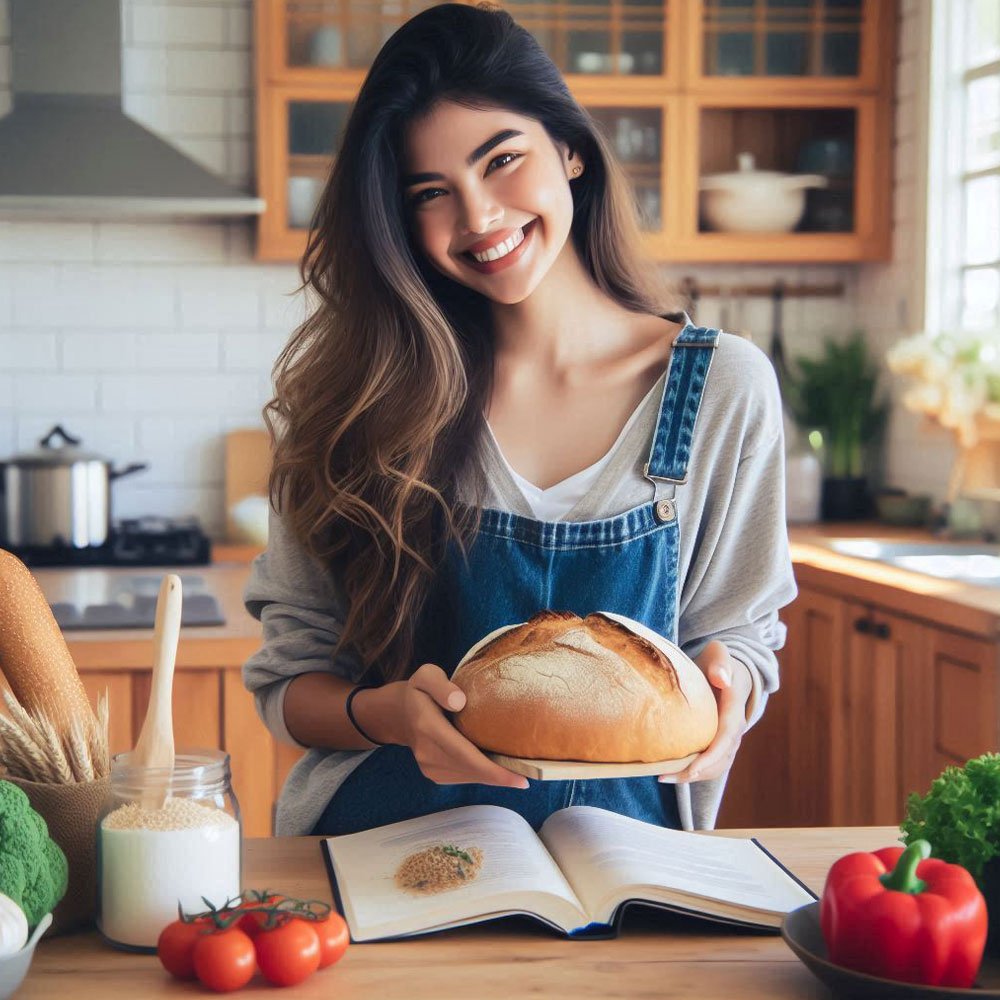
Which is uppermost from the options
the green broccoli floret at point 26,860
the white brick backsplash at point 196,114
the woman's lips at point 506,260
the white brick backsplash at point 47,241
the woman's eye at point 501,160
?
the white brick backsplash at point 196,114

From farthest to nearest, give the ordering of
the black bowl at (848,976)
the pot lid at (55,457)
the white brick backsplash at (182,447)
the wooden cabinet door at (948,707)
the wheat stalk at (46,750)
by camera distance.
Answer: the white brick backsplash at (182,447) < the pot lid at (55,457) < the wooden cabinet door at (948,707) < the wheat stalk at (46,750) < the black bowl at (848,976)

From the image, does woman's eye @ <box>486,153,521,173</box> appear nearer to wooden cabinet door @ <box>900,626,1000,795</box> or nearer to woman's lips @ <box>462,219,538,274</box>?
woman's lips @ <box>462,219,538,274</box>

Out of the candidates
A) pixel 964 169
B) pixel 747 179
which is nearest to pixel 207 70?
pixel 747 179

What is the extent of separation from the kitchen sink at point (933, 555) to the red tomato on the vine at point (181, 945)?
2.30 meters

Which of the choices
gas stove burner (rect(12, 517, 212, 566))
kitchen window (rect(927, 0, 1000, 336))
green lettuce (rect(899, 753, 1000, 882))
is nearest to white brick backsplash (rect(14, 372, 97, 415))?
gas stove burner (rect(12, 517, 212, 566))

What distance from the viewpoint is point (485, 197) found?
5.18 ft

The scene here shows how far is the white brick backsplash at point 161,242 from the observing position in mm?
4074

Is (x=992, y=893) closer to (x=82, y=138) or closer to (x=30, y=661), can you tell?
(x=30, y=661)

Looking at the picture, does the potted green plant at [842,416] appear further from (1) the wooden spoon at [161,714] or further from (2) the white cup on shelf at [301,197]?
(1) the wooden spoon at [161,714]

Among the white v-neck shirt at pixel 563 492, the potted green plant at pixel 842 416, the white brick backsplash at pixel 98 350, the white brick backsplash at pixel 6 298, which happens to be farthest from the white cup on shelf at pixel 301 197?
the white v-neck shirt at pixel 563 492

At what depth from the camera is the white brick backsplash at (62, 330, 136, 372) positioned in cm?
408

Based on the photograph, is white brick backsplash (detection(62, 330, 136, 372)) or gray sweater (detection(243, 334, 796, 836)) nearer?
gray sweater (detection(243, 334, 796, 836))

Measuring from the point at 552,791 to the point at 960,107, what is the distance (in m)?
2.98

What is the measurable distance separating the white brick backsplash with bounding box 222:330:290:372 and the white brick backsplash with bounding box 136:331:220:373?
3 cm
